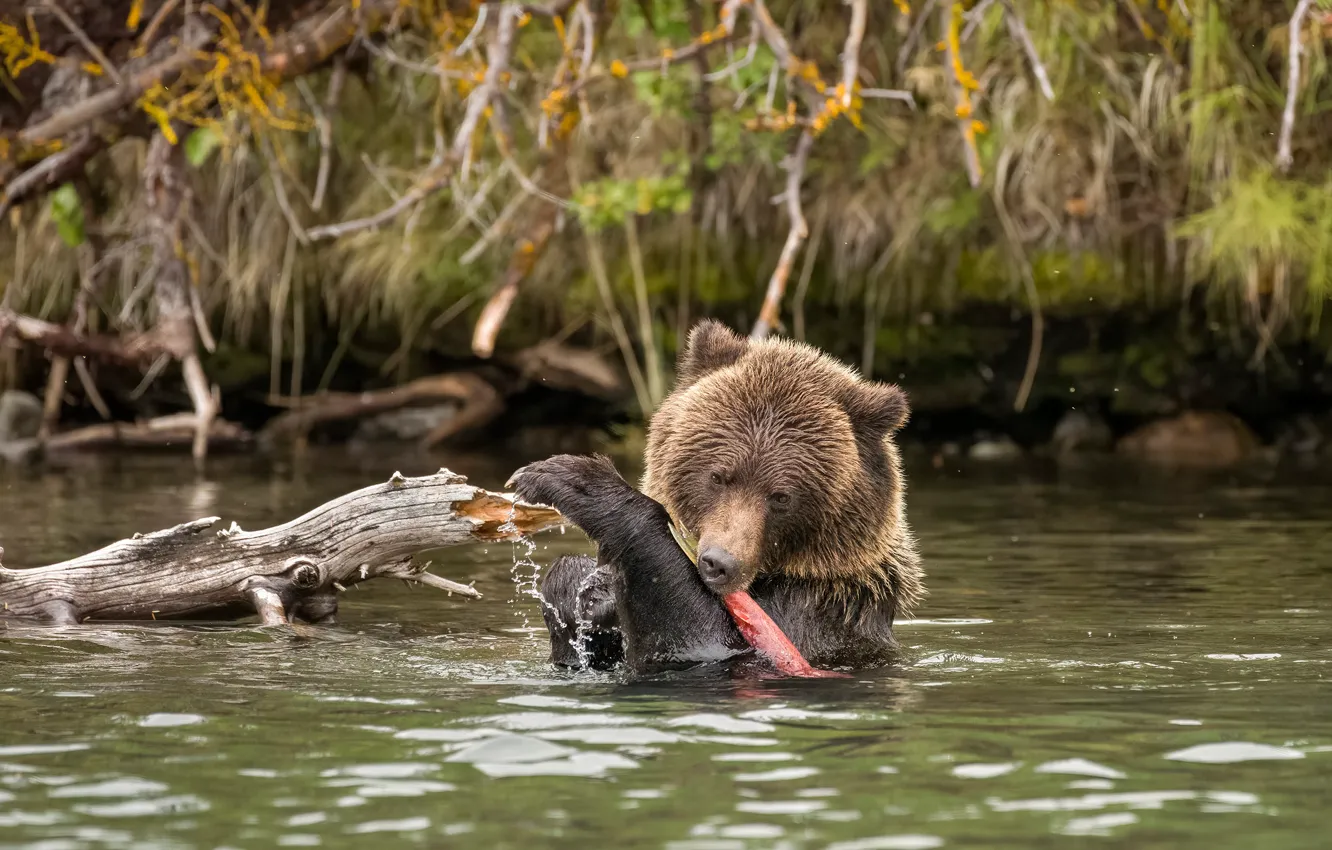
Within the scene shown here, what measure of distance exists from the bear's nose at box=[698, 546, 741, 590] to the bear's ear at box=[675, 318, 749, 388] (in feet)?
2.83

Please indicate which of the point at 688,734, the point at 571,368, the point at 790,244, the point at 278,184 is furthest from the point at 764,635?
the point at 571,368

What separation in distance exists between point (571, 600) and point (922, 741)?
172 cm

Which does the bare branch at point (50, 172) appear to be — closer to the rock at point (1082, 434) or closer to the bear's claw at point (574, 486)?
the bear's claw at point (574, 486)

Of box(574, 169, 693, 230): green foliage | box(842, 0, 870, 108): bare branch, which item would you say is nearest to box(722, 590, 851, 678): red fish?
box(842, 0, 870, 108): bare branch

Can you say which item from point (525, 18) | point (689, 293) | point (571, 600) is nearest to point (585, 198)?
point (525, 18)

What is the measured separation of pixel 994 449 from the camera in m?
14.5

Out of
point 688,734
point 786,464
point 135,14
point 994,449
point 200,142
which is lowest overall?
point 994,449

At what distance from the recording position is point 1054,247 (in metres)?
12.6

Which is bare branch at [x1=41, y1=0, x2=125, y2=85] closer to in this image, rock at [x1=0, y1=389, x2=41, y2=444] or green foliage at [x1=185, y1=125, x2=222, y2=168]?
green foliage at [x1=185, y1=125, x2=222, y2=168]

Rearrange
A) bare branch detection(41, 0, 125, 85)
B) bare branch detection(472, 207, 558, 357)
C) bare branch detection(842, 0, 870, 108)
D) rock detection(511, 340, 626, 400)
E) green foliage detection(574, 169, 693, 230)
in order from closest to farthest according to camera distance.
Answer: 1. bare branch detection(842, 0, 870, 108)
2. bare branch detection(472, 207, 558, 357)
3. bare branch detection(41, 0, 125, 85)
4. green foliage detection(574, 169, 693, 230)
5. rock detection(511, 340, 626, 400)

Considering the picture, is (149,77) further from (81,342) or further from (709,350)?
(709,350)

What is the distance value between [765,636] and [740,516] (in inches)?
14.9

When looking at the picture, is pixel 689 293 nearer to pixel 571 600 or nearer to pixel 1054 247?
pixel 1054 247

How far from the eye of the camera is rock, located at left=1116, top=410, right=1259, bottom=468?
1414 centimetres
